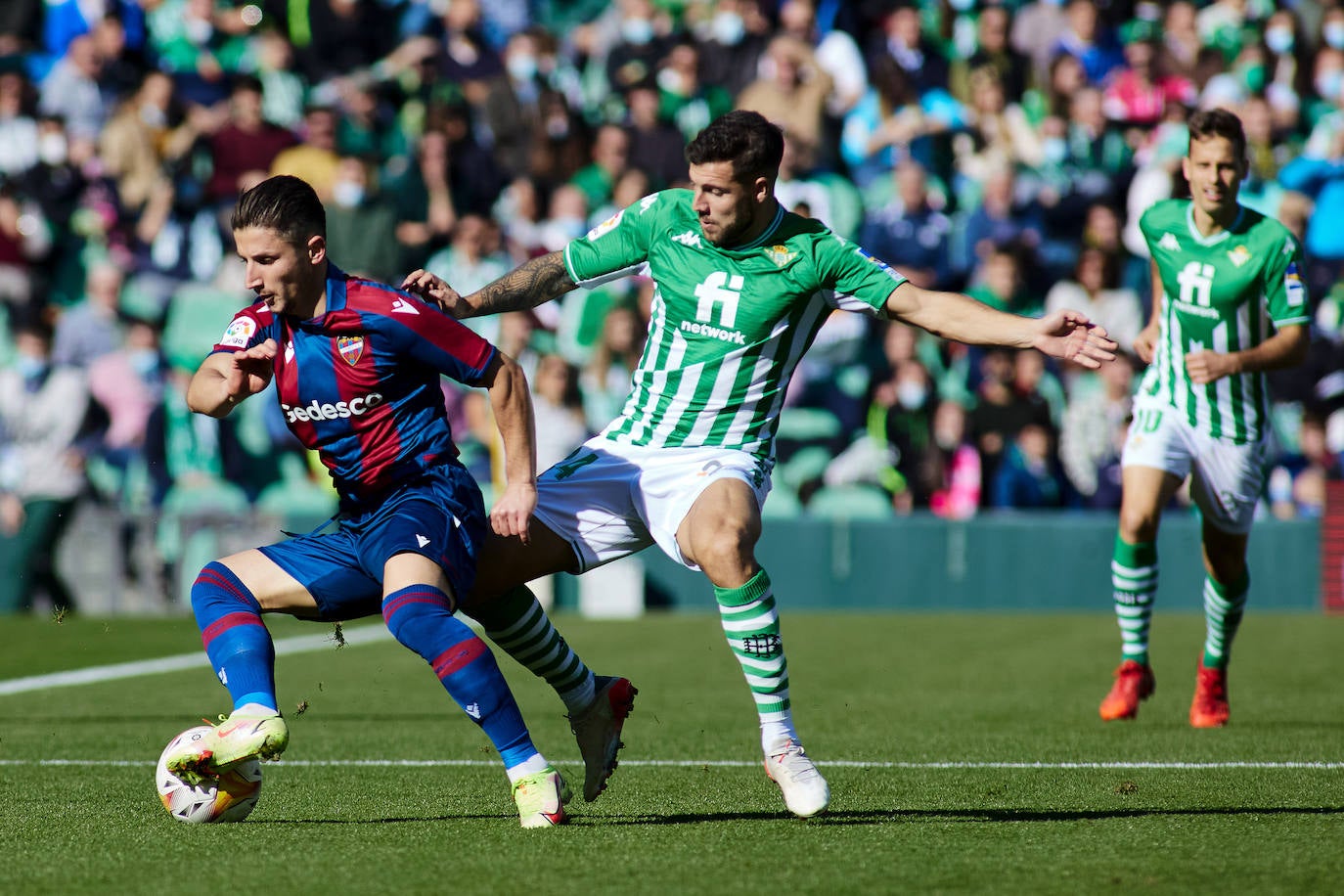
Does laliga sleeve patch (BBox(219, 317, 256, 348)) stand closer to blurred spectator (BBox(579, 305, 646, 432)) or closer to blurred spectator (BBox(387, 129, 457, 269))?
blurred spectator (BBox(579, 305, 646, 432))

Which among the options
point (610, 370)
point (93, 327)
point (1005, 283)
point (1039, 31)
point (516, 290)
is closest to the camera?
point (516, 290)

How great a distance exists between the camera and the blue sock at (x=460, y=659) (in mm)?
5117

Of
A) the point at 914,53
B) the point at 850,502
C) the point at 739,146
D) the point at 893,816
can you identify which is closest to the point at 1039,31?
the point at 914,53

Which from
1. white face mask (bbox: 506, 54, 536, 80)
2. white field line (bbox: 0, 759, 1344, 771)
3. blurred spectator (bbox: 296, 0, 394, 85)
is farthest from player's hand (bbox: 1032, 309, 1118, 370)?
blurred spectator (bbox: 296, 0, 394, 85)

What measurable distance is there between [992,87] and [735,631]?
12.8m

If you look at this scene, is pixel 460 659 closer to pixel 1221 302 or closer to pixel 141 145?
pixel 1221 302

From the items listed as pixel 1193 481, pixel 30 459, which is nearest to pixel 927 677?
pixel 1193 481

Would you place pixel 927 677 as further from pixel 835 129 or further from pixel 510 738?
pixel 835 129

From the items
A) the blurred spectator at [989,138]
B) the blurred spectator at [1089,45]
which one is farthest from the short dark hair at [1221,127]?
the blurred spectator at [1089,45]

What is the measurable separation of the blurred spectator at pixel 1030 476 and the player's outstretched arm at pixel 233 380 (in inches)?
411

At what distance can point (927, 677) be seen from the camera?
10.2 m

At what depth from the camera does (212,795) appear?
5270 millimetres

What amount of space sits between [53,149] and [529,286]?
12657mm

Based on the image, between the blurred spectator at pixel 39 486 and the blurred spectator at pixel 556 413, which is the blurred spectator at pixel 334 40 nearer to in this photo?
the blurred spectator at pixel 39 486
